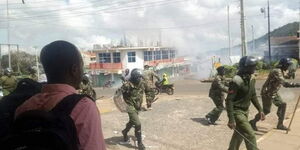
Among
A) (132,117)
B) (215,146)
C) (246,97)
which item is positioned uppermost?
(246,97)

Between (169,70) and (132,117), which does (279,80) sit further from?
(169,70)

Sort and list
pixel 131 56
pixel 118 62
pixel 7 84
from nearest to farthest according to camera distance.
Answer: pixel 7 84
pixel 118 62
pixel 131 56

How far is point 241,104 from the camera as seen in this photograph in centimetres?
634

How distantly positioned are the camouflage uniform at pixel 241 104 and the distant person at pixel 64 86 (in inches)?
170

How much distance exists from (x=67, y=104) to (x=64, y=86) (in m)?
0.24

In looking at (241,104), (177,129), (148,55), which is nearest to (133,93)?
(177,129)

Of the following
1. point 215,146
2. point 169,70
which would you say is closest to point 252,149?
point 215,146

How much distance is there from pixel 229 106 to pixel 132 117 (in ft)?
8.68

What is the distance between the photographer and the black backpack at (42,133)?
1.57 metres

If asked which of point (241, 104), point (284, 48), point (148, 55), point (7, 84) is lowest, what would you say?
point (241, 104)

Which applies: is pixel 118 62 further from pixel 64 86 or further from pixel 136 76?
pixel 64 86

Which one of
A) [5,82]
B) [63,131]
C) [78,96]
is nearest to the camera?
[63,131]

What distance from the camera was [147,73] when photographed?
16828mm

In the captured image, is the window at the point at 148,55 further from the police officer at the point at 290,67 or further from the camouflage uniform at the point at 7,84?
the camouflage uniform at the point at 7,84
